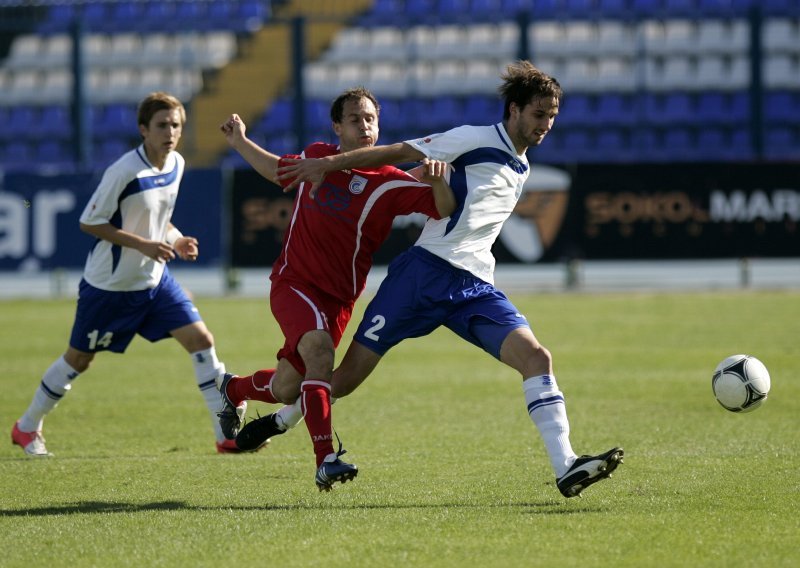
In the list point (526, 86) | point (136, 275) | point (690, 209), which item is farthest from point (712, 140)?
point (526, 86)

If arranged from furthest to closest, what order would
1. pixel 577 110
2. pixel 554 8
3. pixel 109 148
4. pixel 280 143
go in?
pixel 554 8, pixel 109 148, pixel 577 110, pixel 280 143

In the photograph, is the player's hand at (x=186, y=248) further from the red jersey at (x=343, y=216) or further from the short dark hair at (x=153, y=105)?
the red jersey at (x=343, y=216)

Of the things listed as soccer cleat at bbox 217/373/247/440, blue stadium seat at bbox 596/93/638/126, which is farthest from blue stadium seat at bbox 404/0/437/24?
soccer cleat at bbox 217/373/247/440

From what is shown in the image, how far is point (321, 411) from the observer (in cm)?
598

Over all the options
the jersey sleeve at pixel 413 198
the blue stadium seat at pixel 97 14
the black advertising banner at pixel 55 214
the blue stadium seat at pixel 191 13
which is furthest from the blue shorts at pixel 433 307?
the blue stadium seat at pixel 97 14

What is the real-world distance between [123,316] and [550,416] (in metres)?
3.07

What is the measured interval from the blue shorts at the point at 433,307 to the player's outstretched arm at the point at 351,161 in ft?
1.93

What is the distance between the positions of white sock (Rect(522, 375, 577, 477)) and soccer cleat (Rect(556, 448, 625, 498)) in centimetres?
11

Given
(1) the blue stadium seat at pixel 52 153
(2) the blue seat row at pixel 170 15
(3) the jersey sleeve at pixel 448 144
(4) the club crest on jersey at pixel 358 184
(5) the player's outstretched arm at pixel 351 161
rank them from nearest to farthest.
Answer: (5) the player's outstretched arm at pixel 351 161, (3) the jersey sleeve at pixel 448 144, (4) the club crest on jersey at pixel 358 184, (1) the blue stadium seat at pixel 52 153, (2) the blue seat row at pixel 170 15

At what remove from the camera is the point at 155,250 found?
707cm

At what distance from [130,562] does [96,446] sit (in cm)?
321

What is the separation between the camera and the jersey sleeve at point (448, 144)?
5.94 m

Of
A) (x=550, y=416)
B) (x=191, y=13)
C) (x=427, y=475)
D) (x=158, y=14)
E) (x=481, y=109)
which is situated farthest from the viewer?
(x=158, y=14)

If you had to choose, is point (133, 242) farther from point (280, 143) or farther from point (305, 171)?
point (280, 143)
